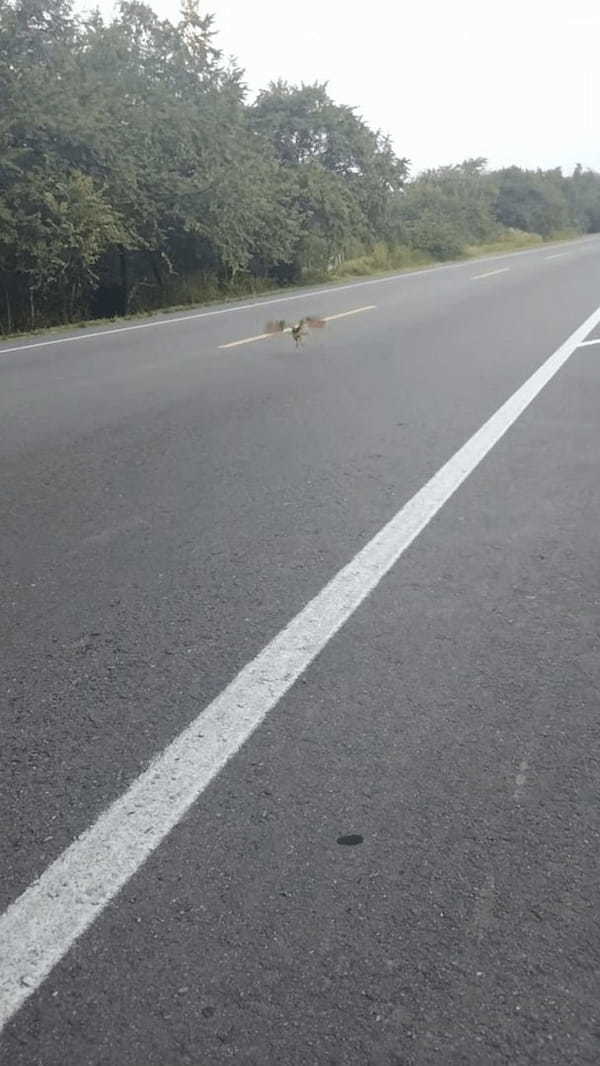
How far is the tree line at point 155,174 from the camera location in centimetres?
1955

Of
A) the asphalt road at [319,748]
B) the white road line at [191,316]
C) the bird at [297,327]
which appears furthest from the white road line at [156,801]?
the white road line at [191,316]

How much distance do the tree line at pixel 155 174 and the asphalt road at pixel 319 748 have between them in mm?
13431

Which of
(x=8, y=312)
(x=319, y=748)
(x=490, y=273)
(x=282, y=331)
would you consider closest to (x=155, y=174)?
(x=8, y=312)

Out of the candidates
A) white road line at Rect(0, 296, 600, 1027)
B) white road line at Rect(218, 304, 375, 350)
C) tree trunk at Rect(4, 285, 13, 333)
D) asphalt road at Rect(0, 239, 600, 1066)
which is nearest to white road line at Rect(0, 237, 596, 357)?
white road line at Rect(218, 304, 375, 350)

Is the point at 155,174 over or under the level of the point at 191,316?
over

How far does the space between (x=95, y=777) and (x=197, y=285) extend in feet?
77.4

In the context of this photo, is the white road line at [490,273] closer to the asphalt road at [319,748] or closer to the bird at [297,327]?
the bird at [297,327]

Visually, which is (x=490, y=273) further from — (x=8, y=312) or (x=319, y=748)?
(x=319, y=748)

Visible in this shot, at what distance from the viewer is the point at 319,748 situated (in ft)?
10.2

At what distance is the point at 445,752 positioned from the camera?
10.1 feet

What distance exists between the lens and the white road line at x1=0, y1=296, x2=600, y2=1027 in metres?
2.31

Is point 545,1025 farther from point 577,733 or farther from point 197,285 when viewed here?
point 197,285

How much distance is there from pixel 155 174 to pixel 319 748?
21890 millimetres

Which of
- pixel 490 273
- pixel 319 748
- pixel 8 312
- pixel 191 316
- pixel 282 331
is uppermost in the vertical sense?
pixel 319 748
